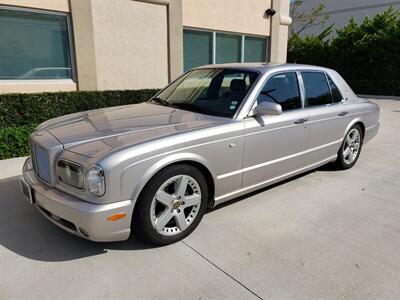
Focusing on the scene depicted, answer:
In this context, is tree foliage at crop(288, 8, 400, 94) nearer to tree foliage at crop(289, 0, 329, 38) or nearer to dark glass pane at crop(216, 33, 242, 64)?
tree foliage at crop(289, 0, 329, 38)

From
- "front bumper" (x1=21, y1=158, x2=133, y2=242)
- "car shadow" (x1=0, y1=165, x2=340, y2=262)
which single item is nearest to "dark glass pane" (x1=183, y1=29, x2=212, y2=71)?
"car shadow" (x1=0, y1=165, x2=340, y2=262)

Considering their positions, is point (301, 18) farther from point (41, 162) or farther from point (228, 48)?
point (41, 162)

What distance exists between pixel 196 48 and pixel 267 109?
721 centimetres

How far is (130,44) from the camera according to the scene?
27.8ft

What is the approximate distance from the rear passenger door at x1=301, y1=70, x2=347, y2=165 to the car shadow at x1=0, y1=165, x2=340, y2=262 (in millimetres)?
1753

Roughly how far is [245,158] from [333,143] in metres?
1.94

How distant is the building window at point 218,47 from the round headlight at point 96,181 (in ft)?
26.0

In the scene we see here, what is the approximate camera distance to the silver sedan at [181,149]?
263 centimetres

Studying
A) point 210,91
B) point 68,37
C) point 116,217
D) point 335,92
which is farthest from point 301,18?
point 116,217

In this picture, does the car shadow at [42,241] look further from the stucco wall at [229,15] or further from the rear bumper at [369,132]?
the stucco wall at [229,15]

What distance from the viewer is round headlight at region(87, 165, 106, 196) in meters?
2.53

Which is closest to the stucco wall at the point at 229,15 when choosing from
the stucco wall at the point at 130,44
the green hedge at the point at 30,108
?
the stucco wall at the point at 130,44

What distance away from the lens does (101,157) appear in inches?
101

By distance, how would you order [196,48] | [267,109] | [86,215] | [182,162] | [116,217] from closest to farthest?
1. [86,215]
2. [116,217]
3. [182,162]
4. [267,109]
5. [196,48]
